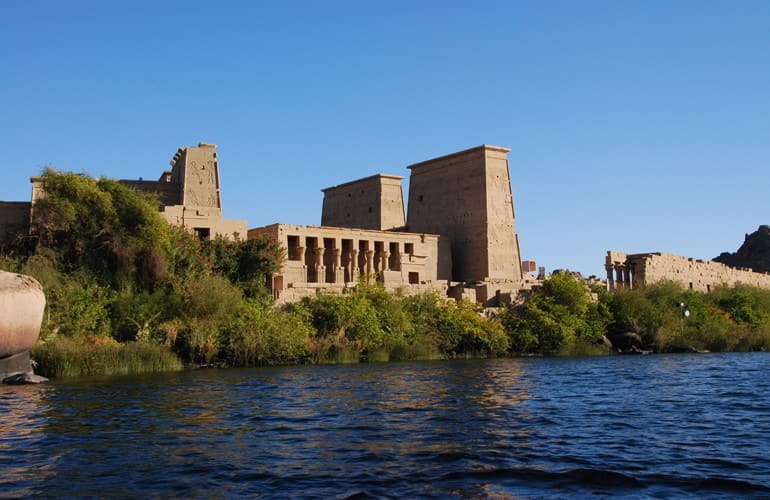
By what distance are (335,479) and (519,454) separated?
8.76ft

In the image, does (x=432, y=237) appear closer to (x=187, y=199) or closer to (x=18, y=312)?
(x=187, y=199)

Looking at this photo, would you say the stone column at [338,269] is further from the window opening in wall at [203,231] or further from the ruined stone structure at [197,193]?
the window opening in wall at [203,231]

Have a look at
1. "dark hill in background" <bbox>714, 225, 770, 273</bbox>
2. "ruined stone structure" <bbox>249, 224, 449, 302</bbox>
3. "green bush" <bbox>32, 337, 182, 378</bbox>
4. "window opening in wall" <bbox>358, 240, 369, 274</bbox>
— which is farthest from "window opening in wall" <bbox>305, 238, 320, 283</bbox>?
"dark hill in background" <bbox>714, 225, 770, 273</bbox>

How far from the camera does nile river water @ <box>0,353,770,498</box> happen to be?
8.34 m

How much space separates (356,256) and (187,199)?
921cm

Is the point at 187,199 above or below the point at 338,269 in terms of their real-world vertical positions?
above

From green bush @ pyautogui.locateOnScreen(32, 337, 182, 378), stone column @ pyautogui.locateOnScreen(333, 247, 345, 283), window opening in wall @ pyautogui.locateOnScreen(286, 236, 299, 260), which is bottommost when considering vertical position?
green bush @ pyautogui.locateOnScreen(32, 337, 182, 378)

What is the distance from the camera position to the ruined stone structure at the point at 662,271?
5000 cm

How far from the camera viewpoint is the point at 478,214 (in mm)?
44094

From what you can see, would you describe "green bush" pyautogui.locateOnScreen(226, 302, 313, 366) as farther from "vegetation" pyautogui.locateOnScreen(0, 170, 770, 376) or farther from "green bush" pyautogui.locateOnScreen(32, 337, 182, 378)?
"green bush" pyautogui.locateOnScreen(32, 337, 182, 378)

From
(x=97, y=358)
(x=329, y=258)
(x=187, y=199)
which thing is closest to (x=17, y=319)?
(x=97, y=358)

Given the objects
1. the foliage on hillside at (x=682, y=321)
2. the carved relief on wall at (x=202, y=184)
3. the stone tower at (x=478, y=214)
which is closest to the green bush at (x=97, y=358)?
the carved relief on wall at (x=202, y=184)

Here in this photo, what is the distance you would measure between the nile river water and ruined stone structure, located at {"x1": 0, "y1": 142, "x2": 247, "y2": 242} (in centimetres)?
1420

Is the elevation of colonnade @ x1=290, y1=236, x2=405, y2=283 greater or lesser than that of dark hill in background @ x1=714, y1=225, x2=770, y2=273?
lesser
